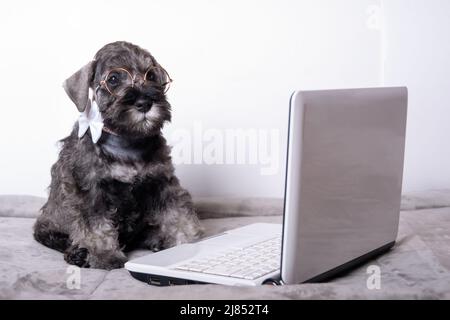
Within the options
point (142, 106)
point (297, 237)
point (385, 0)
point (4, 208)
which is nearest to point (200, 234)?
point (142, 106)

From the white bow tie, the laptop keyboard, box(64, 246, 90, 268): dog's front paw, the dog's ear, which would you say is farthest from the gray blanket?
the dog's ear

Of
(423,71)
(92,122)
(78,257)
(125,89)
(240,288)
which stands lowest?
(78,257)

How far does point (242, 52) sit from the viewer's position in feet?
9.83

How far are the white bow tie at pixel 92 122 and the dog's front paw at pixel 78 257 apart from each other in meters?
0.36

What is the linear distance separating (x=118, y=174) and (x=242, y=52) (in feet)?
3.76

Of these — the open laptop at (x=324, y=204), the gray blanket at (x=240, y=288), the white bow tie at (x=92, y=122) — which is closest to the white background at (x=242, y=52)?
the gray blanket at (x=240, y=288)

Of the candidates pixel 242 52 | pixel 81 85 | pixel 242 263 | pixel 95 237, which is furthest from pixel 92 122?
pixel 242 52

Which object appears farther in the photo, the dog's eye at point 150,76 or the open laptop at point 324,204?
the dog's eye at point 150,76

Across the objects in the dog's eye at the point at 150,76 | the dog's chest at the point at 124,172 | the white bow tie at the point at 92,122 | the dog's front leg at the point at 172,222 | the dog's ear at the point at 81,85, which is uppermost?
the dog's eye at the point at 150,76

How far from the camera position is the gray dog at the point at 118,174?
203cm

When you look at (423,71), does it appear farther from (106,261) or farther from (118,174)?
(106,261)

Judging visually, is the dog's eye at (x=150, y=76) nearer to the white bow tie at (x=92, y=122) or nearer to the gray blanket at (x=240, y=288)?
the white bow tie at (x=92, y=122)

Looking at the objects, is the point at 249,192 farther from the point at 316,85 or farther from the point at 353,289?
the point at 353,289

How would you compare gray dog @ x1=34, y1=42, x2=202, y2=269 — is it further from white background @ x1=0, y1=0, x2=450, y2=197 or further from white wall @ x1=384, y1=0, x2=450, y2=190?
white wall @ x1=384, y1=0, x2=450, y2=190
